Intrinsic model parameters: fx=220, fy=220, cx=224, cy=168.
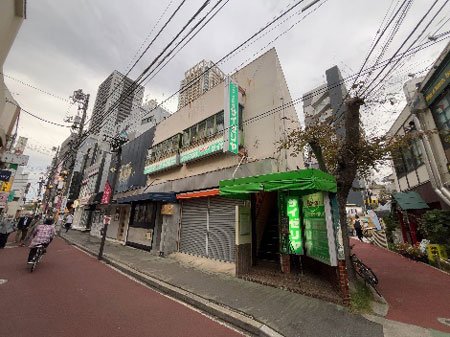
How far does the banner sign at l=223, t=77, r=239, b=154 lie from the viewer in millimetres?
10766

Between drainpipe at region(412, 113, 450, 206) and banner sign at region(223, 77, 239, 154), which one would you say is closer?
banner sign at region(223, 77, 239, 154)

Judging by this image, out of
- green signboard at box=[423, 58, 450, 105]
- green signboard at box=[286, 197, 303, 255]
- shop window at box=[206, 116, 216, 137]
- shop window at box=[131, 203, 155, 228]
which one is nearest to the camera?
green signboard at box=[286, 197, 303, 255]

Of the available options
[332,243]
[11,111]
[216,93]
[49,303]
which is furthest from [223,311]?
[11,111]

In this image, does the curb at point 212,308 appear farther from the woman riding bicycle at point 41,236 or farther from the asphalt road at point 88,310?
the woman riding bicycle at point 41,236

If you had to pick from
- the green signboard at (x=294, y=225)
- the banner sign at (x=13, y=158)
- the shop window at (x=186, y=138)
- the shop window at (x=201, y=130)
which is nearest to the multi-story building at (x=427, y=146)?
the green signboard at (x=294, y=225)

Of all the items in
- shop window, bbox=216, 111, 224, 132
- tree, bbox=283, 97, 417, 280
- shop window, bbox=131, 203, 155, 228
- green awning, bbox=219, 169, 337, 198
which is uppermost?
shop window, bbox=216, 111, 224, 132

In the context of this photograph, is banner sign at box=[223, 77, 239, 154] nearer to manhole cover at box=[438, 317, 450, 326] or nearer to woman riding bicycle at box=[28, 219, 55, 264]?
woman riding bicycle at box=[28, 219, 55, 264]

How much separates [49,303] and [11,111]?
1971cm

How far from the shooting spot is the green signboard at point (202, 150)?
37.7 feet

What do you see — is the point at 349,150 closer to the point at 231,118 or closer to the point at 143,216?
the point at 231,118

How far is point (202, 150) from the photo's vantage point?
12.5 metres

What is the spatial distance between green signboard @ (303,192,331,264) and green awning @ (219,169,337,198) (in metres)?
0.59

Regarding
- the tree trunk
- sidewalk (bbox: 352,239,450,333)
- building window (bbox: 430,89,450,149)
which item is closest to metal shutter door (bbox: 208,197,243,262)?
the tree trunk

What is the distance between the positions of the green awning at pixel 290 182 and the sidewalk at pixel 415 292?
138 inches
